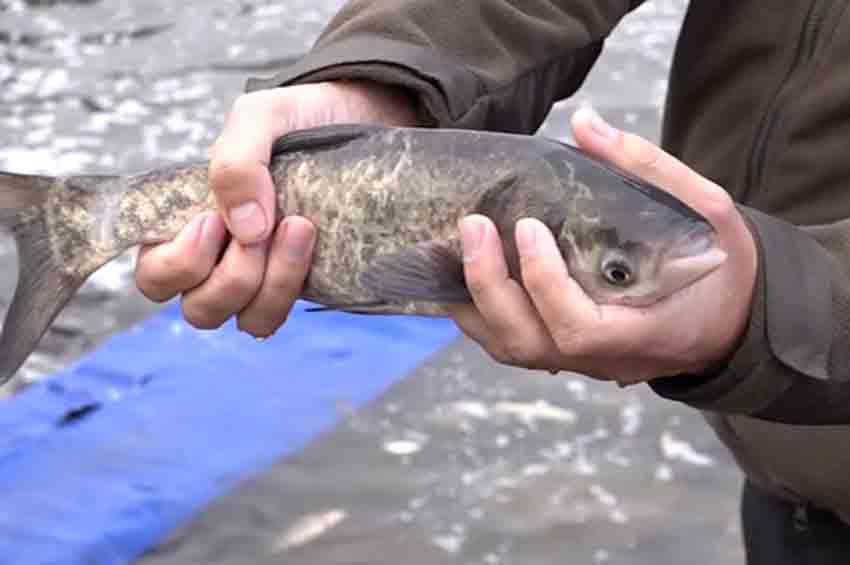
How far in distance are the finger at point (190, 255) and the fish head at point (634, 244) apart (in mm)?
394

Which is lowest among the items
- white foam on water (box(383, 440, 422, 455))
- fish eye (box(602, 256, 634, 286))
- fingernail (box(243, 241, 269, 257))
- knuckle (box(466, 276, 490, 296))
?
white foam on water (box(383, 440, 422, 455))

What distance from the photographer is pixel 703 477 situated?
3.30m

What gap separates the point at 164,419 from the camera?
3457mm

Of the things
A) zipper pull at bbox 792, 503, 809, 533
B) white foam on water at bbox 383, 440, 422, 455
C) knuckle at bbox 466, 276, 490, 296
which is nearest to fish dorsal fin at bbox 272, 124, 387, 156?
knuckle at bbox 466, 276, 490, 296

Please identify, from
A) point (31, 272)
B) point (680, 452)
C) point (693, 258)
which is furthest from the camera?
point (680, 452)

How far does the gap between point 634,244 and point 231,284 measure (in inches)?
17.7

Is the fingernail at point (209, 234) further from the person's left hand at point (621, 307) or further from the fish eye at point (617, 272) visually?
the fish eye at point (617, 272)

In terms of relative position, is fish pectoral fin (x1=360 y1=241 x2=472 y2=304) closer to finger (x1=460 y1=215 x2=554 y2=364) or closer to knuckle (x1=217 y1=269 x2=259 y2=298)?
finger (x1=460 y1=215 x2=554 y2=364)

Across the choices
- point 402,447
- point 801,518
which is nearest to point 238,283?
point 801,518

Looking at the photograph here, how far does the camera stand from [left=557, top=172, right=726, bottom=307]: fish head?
1393mm

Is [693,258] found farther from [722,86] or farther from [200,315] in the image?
[200,315]

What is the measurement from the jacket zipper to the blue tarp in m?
1.69

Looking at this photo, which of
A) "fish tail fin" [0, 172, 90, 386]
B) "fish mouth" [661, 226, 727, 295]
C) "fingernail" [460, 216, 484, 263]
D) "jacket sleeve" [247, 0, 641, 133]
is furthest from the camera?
"fish tail fin" [0, 172, 90, 386]

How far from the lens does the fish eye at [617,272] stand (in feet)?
4.71
